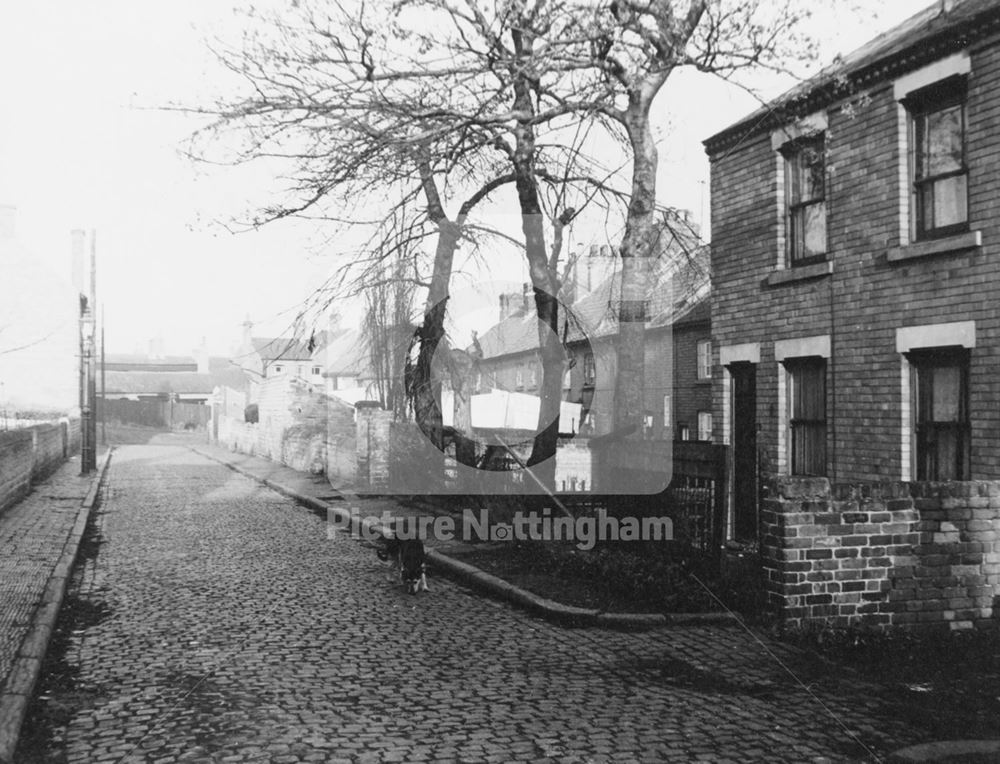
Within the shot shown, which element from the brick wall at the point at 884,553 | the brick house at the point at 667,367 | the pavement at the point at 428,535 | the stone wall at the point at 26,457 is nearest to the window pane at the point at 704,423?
the brick house at the point at 667,367

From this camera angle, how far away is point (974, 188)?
9.99 metres

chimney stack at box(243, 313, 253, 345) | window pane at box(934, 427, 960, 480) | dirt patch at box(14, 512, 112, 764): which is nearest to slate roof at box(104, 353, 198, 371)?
chimney stack at box(243, 313, 253, 345)

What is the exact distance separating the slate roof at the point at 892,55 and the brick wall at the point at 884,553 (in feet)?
16.3

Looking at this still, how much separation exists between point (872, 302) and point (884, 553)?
16.4 ft

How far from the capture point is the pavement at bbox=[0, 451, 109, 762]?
5.50 meters

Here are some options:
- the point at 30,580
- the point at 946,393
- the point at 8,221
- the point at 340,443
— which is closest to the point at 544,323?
the point at 946,393

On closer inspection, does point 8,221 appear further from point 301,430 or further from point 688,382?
point 688,382

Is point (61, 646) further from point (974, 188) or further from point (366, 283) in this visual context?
point (974, 188)

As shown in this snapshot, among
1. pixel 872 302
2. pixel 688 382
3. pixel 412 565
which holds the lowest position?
pixel 412 565

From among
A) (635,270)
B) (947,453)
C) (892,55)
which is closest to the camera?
(947,453)

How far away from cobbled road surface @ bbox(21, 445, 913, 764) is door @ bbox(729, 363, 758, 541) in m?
5.58

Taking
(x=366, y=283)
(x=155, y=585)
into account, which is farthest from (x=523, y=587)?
(x=366, y=283)

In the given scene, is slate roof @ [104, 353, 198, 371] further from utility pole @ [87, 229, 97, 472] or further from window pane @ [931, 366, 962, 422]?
window pane @ [931, 366, 962, 422]

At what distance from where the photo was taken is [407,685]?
19.6 feet
